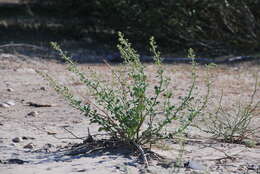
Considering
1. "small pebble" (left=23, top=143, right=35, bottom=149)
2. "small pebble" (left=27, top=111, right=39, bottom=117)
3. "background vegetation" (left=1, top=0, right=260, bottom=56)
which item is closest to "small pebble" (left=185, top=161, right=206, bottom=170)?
"small pebble" (left=23, top=143, right=35, bottom=149)

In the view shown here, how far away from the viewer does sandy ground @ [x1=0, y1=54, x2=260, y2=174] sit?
408 centimetres

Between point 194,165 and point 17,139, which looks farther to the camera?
point 17,139

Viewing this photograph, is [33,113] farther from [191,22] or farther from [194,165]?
[191,22]

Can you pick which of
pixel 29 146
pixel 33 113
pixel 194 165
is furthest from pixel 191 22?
pixel 194 165

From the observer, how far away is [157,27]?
410 inches

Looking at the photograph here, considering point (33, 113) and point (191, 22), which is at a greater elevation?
point (191, 22)

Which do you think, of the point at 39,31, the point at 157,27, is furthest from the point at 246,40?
the point at 39,31

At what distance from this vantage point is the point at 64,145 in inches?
185

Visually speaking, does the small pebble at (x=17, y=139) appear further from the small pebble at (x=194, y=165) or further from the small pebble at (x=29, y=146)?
the small pebble at (x=194, y=165)

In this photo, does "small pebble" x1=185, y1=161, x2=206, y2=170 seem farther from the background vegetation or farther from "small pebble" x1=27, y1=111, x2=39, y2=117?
the background vegetation

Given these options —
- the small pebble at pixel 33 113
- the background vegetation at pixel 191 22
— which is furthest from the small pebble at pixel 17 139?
the background vegetation at pixel 191 22

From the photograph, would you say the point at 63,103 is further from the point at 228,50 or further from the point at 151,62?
the point at 228,50

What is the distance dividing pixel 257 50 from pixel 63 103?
4741mm

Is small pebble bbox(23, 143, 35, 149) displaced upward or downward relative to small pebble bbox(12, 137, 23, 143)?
downward
